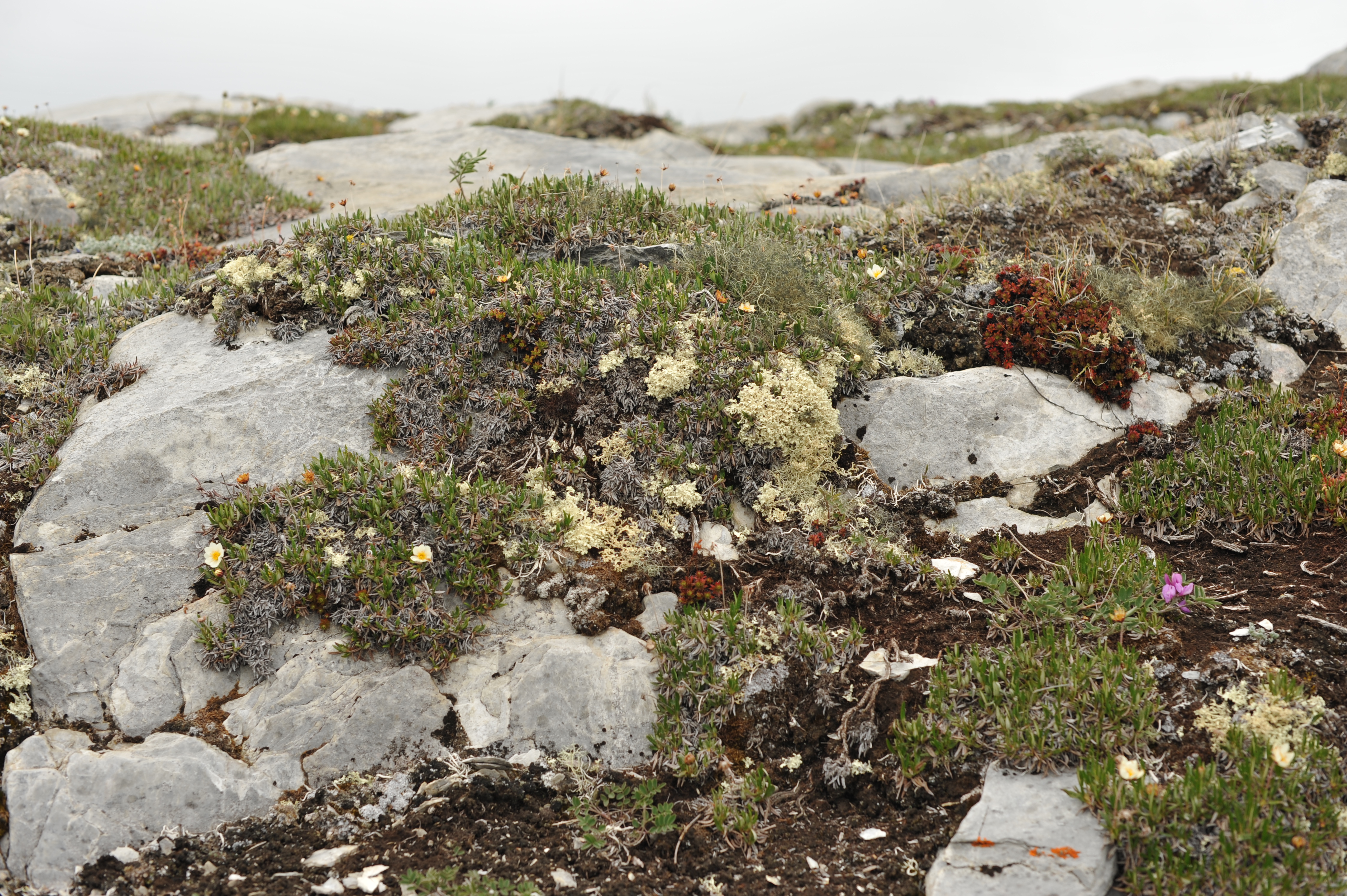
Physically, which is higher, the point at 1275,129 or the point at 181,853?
the point at 1275,129

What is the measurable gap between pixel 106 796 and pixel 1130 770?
199 inches

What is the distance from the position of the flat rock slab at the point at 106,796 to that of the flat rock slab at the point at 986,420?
15.4ft

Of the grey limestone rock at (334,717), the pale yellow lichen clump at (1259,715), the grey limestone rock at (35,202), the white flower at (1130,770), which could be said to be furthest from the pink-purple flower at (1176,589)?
the grey limestone rock at (35,202)

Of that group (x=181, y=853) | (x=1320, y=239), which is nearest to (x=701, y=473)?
(x=181, y=853)

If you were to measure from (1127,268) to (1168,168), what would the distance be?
3.41 meters

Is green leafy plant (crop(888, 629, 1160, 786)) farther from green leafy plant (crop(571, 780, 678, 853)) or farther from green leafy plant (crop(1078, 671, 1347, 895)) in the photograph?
green leafy plant (crop(571, 780, 678, 853))

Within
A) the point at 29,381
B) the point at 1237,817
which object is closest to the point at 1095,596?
the point at 1237,817

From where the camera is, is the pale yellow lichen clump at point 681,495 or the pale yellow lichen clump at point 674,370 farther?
the pale yellow lichen clump at point 674,370

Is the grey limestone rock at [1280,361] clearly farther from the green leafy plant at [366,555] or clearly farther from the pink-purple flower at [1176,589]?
the green leafy plant at [366,555]

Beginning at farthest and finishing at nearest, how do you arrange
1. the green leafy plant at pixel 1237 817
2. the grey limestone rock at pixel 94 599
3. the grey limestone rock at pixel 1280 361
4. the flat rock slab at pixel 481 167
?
1. the flat rock slab at pixel 481 167
2. the grey limestone rock at pixel 1280 361
3. the grey limestone rock at pixel 94 599
4. the green leafy plant at pixel 1237 817

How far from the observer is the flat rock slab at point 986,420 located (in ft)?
22.5

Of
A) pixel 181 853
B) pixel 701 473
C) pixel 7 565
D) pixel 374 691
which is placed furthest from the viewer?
pixel 701 473

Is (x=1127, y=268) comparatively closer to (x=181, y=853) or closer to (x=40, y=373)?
(x=181, y=853)

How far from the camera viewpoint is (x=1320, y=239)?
28.7ft
